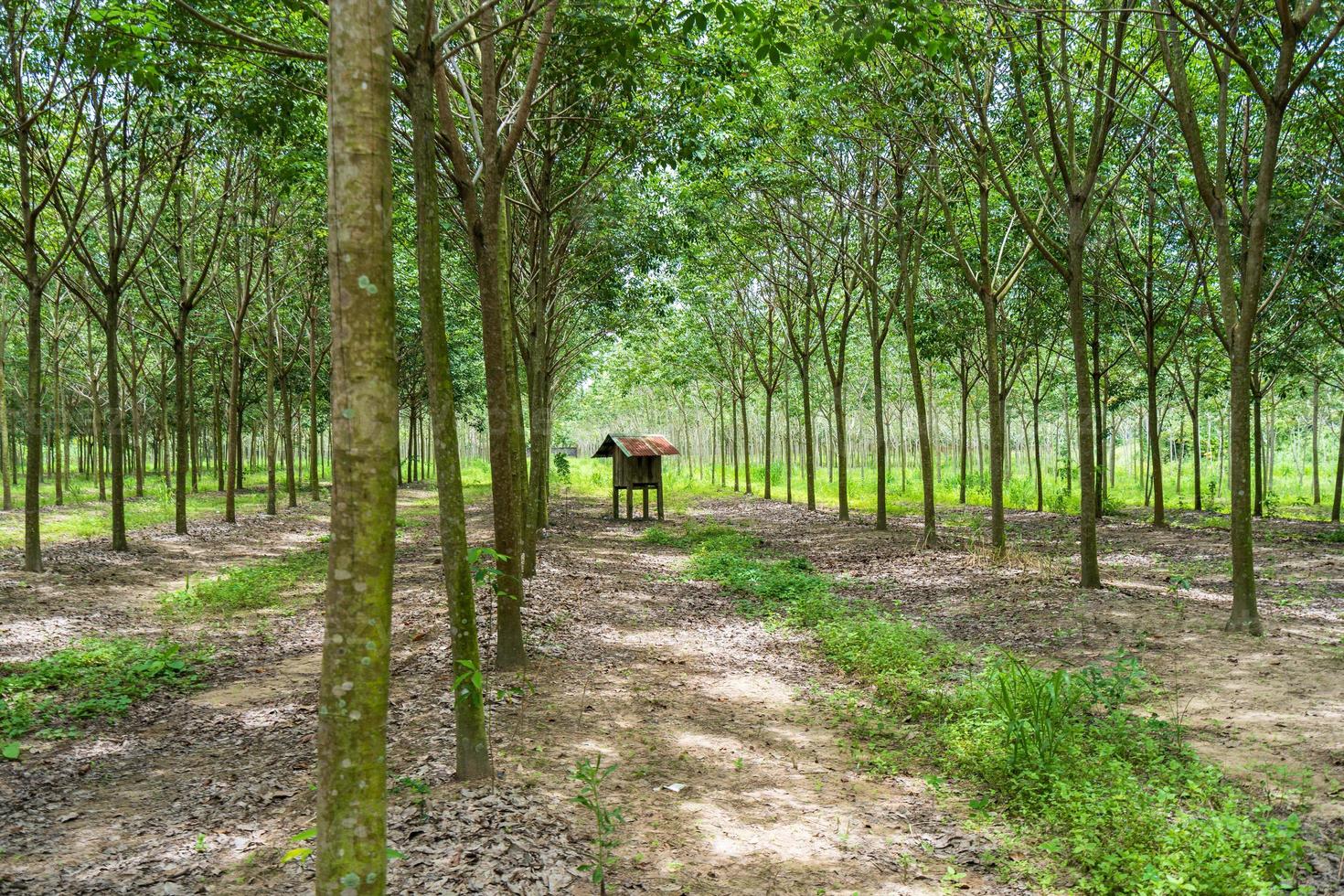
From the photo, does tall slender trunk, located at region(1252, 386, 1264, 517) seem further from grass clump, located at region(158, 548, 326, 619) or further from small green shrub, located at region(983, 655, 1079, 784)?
grass clump, located at region(158, 548, 326, 619)

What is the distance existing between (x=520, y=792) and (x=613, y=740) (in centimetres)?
133

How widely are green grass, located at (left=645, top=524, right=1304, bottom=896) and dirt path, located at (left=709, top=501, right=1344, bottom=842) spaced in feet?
1.60

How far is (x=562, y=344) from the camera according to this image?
23.8 meters

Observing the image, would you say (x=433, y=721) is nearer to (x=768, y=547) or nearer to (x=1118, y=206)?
(x=768, y=547)

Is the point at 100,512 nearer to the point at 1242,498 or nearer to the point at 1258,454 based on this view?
the point at 1242,498

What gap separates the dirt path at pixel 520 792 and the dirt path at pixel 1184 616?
2430 millimetres

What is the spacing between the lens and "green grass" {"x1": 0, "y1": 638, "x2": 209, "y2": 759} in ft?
19.6

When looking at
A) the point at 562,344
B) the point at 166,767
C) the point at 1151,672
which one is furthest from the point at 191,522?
the point at 1151,672

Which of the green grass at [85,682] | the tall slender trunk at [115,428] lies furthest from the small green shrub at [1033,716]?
the tall slender trunk at [115,428]

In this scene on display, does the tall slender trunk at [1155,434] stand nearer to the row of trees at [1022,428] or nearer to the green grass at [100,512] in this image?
the row of trees at [1022,428]

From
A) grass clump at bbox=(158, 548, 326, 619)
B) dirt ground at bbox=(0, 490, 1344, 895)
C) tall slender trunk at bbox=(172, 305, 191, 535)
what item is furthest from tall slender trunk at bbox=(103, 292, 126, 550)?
grass clump at bbox=(158, 548, 326, 619)

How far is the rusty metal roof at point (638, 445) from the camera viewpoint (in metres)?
21.3

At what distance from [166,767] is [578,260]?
13.3m

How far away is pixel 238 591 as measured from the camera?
10.8m
